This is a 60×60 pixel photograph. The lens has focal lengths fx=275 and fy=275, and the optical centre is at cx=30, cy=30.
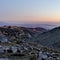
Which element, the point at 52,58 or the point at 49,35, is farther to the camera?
the point at 49,35

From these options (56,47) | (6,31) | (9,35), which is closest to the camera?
(56,47)

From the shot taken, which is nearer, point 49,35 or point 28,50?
point 28,50

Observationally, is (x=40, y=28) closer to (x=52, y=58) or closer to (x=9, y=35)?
(x=9, y=35)

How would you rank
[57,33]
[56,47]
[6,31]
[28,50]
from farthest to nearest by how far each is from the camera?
[6,31] → [57,33] → [56,47] → [28,50]

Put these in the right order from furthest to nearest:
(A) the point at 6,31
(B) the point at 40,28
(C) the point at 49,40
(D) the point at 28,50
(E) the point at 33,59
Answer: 1. (B) the point at 40,28
2. (A) the point at 6,31
3. (C) the point at 49,40
4. (D) the point at 28,50
5. (E) the point at 33,59

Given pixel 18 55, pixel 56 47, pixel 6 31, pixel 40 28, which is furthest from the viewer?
pixel 40 28

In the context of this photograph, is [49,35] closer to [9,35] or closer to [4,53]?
[9,35]

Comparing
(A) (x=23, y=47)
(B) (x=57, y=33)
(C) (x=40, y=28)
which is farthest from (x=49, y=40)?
(C) (x=40, y=28)

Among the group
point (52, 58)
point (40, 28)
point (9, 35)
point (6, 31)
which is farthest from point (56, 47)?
point (40, 28)
